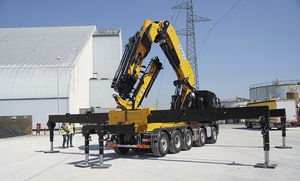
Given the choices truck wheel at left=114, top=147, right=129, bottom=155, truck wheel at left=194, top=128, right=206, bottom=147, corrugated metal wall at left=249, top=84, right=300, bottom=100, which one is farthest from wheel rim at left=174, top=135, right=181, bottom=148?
corrugated metal wall at left=249, top=84, right=300, bottom=100

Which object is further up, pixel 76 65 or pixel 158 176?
pixel 76 65

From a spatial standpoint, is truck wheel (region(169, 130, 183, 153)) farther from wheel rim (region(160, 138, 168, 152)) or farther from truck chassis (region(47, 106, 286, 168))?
wheel rim (region(160, 138, 168, 152))

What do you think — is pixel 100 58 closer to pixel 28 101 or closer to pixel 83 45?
pixel 83 45

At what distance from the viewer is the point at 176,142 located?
13492 millimetres

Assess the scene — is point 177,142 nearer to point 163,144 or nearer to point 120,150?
point 163,144

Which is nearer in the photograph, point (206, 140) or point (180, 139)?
point (180, 139)

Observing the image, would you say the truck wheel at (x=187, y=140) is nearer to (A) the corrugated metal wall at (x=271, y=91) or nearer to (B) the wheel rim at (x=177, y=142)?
(B) the wheel rim at (x=177, y=142)

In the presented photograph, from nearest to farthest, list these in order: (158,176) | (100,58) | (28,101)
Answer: (158,176)
(28,101)
(100,58)

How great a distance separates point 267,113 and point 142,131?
16.1 ft

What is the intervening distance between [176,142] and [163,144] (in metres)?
1.33

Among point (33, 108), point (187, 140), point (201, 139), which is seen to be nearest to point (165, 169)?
point (187, 140)

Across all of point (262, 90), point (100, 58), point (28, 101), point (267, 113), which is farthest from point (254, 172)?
point (262, 90)

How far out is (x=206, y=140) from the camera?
1783 centimetres

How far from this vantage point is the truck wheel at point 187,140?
14123mm
